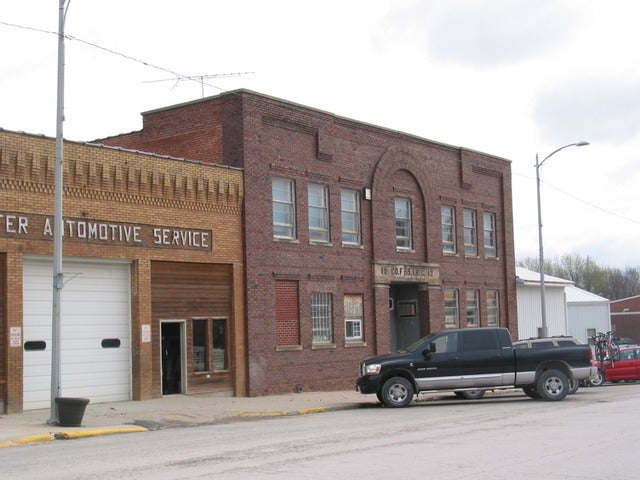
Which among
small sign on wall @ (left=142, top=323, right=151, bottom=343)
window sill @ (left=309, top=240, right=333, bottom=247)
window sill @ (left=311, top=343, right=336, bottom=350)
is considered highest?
window sill @ (left=309, top=240, right=333, bottom=247)

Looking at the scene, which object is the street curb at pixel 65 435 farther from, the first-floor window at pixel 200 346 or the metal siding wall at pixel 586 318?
the metal siding wall at pixel 586 318

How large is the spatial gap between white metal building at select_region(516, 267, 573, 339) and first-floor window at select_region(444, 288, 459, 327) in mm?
5601

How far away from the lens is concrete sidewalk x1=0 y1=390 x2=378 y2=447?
56.4 ft

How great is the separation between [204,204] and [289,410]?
21.5 feet

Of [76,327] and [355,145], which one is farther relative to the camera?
[355,145]

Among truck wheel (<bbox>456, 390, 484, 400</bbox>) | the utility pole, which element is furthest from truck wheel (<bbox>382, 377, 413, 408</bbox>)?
the utility pole

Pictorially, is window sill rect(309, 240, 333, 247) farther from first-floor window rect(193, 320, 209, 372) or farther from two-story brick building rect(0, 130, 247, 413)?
first-floor window rect(193, 320, 209, 372)

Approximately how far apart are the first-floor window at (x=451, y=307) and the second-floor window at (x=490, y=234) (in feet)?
11.4

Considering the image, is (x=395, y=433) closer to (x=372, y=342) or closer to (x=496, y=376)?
(x=496, y=376)

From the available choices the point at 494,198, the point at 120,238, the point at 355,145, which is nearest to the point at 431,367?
the point at 120,238

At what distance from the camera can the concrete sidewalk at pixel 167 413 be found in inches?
677

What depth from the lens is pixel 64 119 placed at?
1833 centimetres

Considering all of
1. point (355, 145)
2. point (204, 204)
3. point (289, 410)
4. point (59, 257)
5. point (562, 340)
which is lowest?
point (289, 410)

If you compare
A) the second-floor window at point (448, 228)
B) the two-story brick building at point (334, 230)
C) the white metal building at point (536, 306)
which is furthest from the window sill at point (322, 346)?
the white metal building at point (536, 306)
